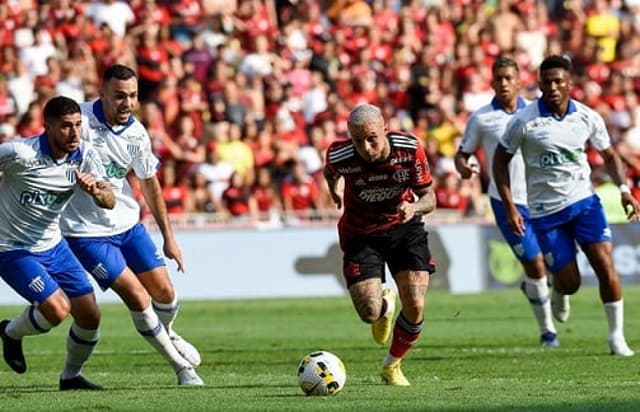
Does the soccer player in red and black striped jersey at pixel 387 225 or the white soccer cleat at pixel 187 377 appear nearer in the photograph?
the soccer player in red and black striped jersey at pixel 387 225

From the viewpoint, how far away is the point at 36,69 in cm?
2680

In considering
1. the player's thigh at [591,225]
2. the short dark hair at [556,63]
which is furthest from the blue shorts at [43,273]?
the player's thigh at [591,225]

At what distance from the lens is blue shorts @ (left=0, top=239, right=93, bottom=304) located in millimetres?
12102

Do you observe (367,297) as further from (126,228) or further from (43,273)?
(43,273)

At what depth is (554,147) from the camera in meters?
15.2

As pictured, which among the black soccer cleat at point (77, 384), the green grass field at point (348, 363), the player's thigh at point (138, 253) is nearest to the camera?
the green grass field at point (348, 363)

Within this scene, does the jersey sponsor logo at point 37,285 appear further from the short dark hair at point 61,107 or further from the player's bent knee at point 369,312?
the player's bent knee at point 369,312

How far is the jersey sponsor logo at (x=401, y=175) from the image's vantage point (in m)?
Answer: 12.2

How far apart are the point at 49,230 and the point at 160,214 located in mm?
1049

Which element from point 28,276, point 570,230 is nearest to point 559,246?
point 570,230

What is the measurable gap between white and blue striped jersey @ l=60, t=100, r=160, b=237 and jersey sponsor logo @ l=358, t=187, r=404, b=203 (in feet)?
6.32

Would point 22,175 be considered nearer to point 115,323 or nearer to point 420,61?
point 115,323

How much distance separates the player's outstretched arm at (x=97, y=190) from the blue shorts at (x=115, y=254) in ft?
4.00

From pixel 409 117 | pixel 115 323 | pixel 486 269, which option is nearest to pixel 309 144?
pixel 409 117
